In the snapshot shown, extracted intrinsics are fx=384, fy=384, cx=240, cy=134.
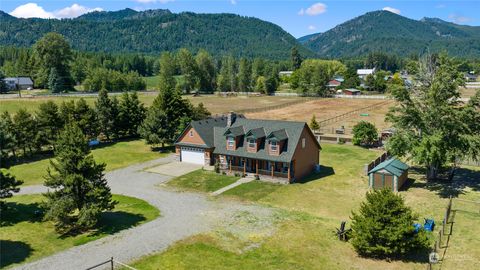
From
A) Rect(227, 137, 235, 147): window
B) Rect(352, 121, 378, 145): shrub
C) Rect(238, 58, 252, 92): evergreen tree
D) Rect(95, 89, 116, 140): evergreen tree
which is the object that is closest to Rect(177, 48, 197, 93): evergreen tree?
Rect(238, 58, 252, 92): evergreen tree

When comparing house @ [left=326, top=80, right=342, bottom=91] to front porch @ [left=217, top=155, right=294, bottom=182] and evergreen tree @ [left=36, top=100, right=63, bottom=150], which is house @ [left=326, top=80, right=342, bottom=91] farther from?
front porch @ [left=217, top=155, right=294, bottom=182]

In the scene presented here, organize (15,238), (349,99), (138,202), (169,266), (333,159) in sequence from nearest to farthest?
(169,266), (15,238), (138,202), (333,159), (349,99)

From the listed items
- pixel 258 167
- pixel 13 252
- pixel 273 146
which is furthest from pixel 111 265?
pixel 273 146

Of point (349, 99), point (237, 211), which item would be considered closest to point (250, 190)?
point (237, 211)

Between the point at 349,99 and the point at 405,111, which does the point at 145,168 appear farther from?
the point at 349,99

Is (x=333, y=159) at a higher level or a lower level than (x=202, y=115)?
lower

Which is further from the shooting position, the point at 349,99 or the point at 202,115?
the point at 349,99

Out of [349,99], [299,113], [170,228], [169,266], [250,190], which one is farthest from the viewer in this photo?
[349,99]
